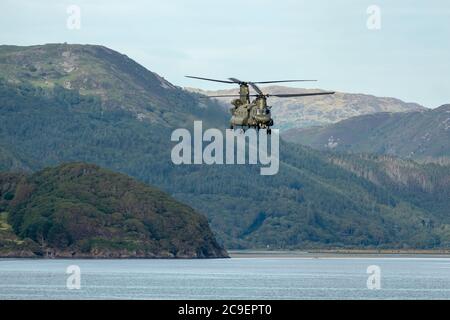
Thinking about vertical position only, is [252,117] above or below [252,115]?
below

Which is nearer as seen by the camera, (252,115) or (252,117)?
(252,117)
